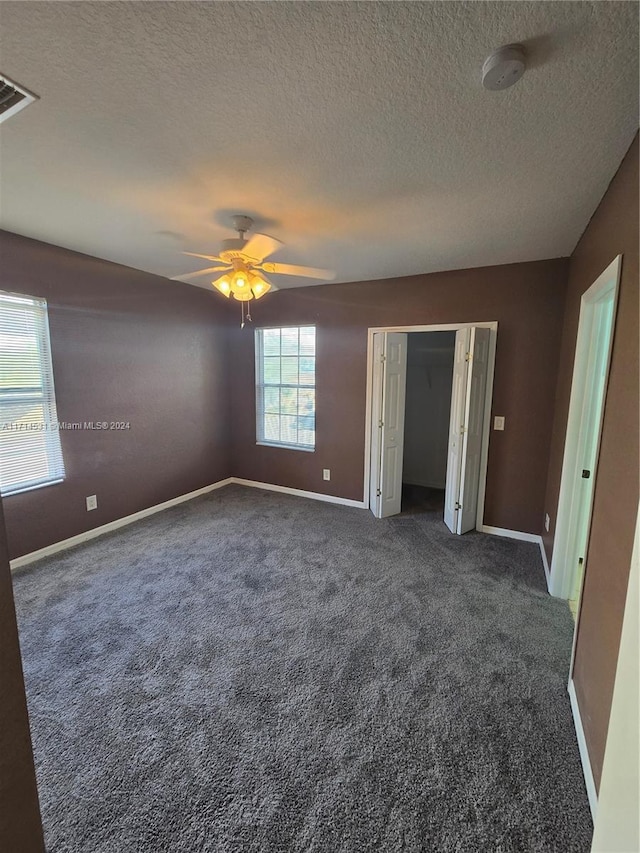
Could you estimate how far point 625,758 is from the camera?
→ 82 cm

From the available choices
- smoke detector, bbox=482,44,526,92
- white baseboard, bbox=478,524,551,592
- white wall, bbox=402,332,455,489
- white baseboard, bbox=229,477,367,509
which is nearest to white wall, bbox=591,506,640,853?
smoke detector, bbox=482,44,526,92

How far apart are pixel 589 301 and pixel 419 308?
1666mm

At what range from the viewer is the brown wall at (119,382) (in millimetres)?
2932

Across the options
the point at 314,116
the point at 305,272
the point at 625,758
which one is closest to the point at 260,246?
the point at 305,272

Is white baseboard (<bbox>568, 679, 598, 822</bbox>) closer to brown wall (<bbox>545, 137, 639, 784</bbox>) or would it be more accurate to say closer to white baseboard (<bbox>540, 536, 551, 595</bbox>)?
brown wall (<bbox>545, 137, 639, 784</bbox>)

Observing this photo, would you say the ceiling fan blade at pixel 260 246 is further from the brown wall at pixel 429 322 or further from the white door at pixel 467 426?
the white door at pixel 467 426

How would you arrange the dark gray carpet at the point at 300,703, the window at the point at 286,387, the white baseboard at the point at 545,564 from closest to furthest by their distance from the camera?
the dark gray carpet at the point at 300,703 → the white baseboard at the point at 545,564 → the window at the point at 286,387

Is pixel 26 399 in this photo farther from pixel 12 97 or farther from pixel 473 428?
pixel 473 428

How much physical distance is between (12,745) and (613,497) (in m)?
2.17

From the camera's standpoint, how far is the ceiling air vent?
1.26 metres

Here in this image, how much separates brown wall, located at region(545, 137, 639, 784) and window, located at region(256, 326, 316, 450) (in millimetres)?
3003

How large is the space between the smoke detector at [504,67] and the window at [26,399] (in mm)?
3288

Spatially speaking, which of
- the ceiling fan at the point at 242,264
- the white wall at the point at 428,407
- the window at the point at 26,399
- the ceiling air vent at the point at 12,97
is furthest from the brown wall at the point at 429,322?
the ceiling air vent at the point at 12,97

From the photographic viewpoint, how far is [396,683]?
71.9 inches
